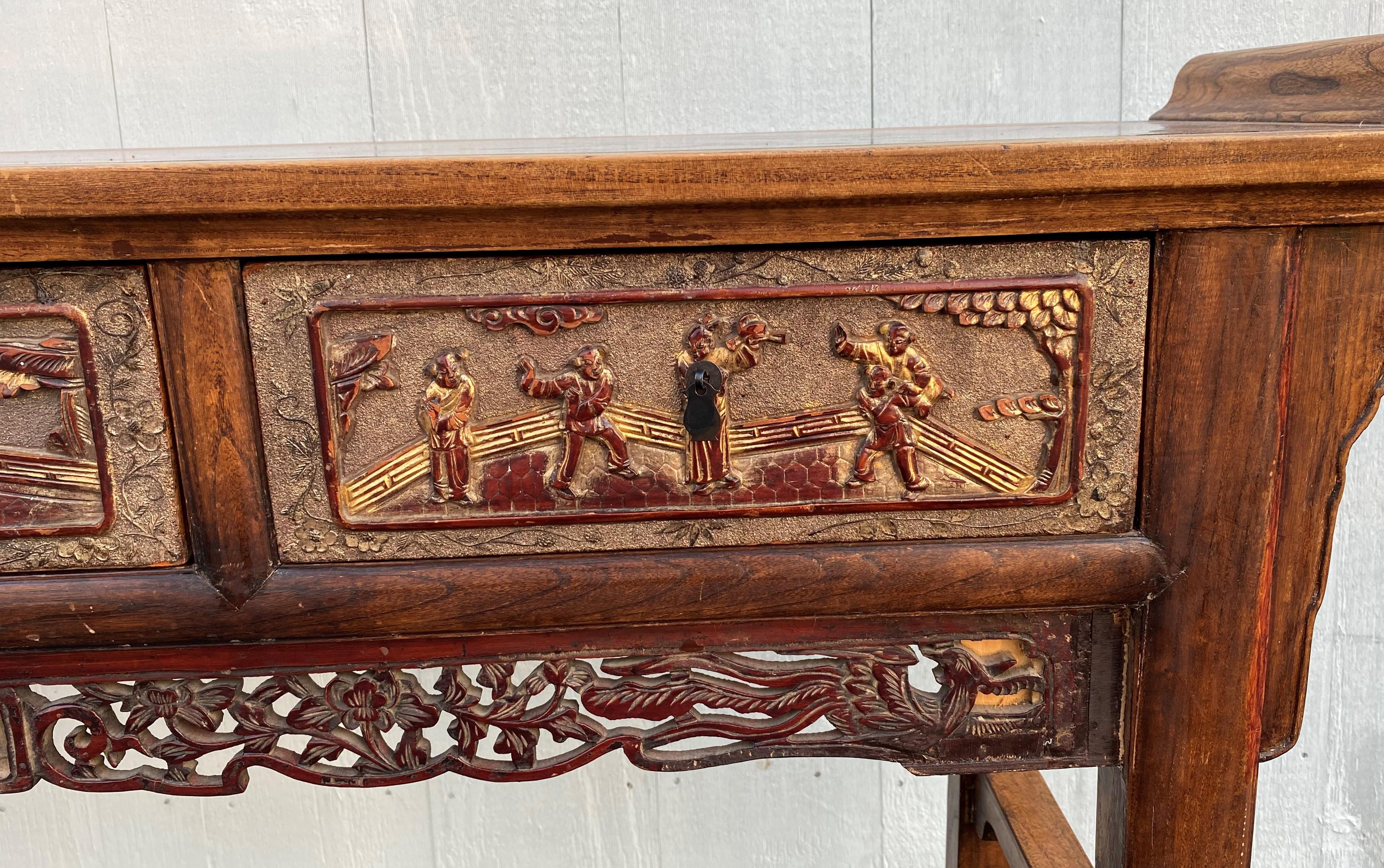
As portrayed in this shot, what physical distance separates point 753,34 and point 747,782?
0.86 m

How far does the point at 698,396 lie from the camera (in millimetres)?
531

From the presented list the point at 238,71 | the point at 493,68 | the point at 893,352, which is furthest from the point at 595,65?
the point at 893,352

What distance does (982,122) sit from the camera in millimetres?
1082

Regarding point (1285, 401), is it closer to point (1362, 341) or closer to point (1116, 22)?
point (1362, 341)

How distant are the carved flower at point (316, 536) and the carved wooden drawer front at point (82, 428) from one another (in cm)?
7

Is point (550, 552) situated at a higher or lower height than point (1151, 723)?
higher

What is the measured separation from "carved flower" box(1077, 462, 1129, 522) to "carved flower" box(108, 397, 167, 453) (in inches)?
19.7

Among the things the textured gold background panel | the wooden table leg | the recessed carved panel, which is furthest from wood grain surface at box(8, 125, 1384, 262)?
the wooden table leg

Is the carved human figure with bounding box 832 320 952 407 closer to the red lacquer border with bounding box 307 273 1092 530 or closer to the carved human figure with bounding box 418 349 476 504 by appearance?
the red lacquer border with bounding box 307 273 1092 530

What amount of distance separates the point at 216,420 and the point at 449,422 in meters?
Answer: 0.12

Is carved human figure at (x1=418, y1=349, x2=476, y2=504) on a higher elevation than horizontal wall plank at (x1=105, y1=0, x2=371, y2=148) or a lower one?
lower

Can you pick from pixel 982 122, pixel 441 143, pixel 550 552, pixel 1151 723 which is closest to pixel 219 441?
pixel 550 552

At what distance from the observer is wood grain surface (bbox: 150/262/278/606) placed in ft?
1.72

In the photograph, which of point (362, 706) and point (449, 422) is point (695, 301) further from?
point (362, 706)
